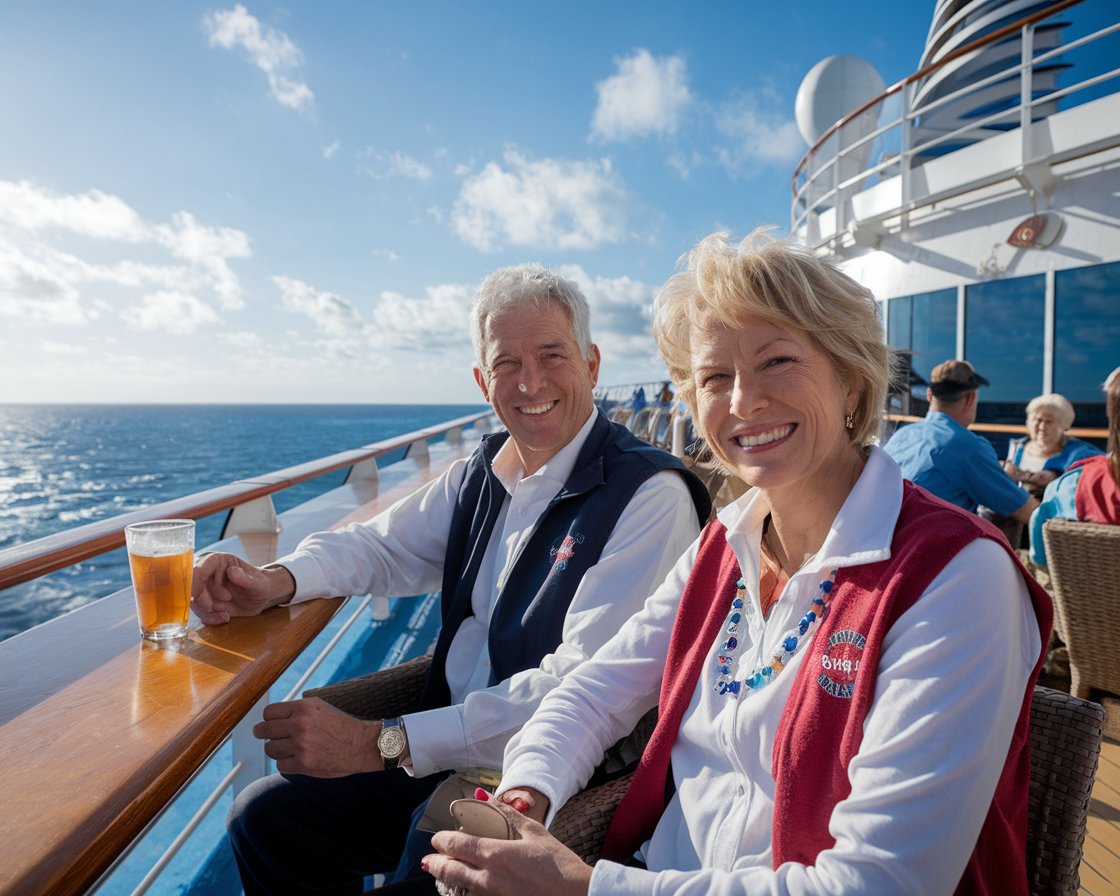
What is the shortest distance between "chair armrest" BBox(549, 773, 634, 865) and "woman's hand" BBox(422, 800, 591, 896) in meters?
0.15

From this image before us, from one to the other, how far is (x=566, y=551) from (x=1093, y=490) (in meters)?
2.29

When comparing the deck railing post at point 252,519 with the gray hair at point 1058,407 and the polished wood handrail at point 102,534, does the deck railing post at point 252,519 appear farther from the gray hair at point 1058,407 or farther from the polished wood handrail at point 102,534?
the gray hair at point 1058,407

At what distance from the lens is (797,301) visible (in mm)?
1092

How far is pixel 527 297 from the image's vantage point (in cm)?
177

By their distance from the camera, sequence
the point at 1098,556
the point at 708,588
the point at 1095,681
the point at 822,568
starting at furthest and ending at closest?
the point at 1095,681 → the point at 1098,556 → the point at 708,588 → the point at 822,568

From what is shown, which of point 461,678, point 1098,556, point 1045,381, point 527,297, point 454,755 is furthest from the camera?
point 1045,381

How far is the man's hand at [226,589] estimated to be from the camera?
1393 mm

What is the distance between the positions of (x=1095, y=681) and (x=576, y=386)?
2.15 m

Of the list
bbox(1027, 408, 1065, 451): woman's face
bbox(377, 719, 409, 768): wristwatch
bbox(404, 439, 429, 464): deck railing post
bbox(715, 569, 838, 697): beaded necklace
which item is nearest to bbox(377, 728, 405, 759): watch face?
bbox(377, 719, 409, 768): wristwatch

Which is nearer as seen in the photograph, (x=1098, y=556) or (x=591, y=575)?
(x=591, y=575)

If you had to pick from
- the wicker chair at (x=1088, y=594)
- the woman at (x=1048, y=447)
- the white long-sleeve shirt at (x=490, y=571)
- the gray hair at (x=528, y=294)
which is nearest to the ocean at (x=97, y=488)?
the white long-sleeve shirt at (x=490, y=571)

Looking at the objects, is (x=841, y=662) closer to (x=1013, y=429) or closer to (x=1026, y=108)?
(x=1026, y=108)

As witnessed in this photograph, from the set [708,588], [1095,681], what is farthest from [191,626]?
[1095,681]

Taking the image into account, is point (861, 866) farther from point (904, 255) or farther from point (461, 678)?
point (904, 255)
